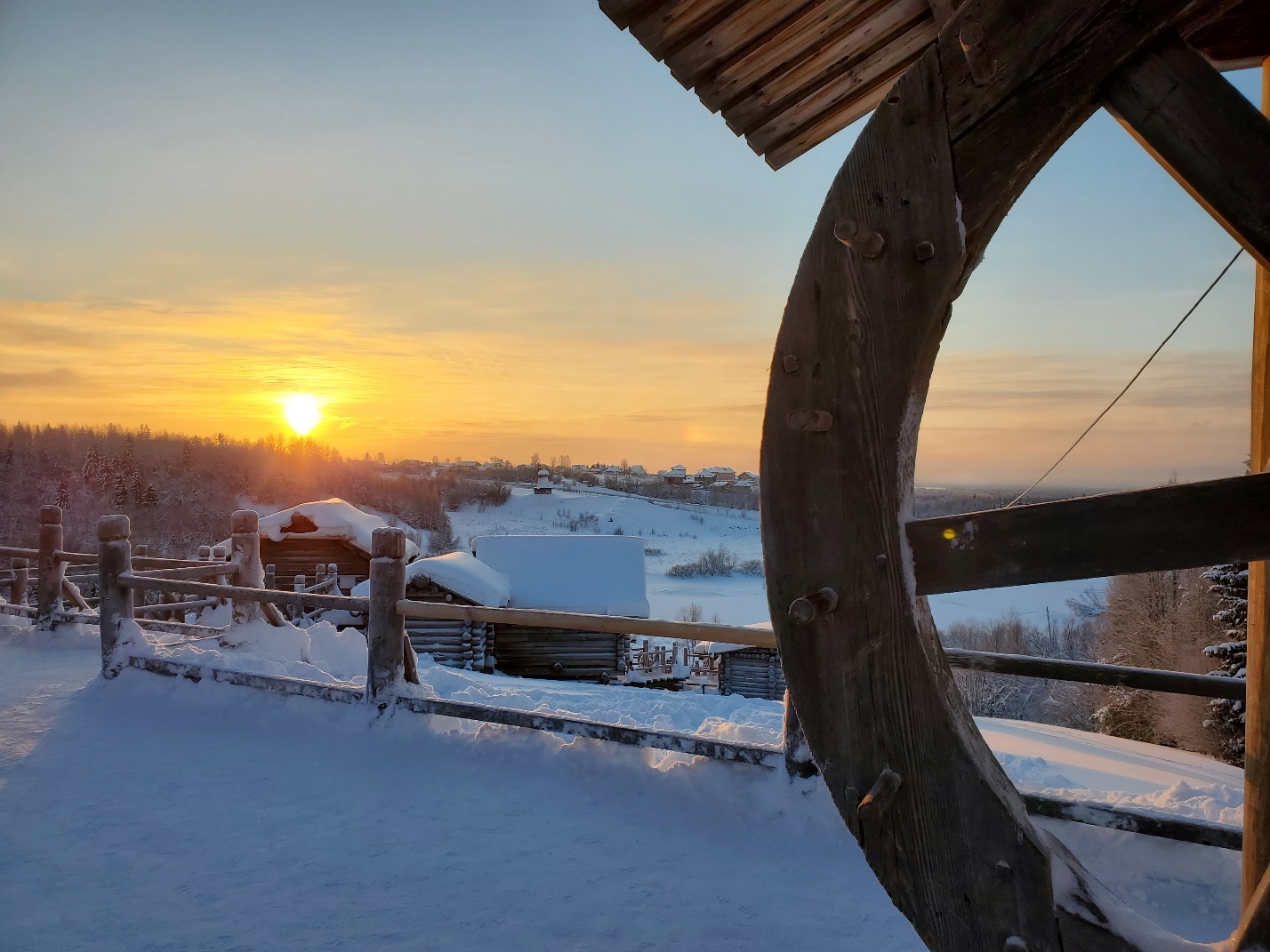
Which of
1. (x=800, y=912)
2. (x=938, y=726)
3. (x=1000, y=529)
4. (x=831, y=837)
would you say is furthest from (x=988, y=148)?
(x=831, y=837)

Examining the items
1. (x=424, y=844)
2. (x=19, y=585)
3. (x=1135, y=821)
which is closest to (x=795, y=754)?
(x=1135, y=821)

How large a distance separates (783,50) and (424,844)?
11.2ft

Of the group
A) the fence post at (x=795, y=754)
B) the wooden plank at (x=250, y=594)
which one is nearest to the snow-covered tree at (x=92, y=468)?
the wooden plank at (x=250, y=594)

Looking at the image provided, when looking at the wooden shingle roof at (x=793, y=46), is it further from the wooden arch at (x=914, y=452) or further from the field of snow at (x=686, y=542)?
the field of snow at (x=686, y=542)

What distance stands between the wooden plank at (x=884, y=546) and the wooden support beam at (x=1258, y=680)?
1006 millimetres

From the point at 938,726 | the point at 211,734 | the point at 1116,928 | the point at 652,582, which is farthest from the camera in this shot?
the point at 652,582

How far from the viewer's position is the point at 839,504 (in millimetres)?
1424

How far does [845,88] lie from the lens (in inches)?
106

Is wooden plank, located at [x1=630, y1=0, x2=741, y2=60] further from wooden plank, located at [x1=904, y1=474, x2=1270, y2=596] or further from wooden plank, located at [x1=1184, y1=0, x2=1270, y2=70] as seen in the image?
wooden plank, located at [x1=904, y1=474, x2=1270, y2=596]

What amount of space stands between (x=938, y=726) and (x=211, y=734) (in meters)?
4.84

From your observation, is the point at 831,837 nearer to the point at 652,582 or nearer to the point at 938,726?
the point at 938,726

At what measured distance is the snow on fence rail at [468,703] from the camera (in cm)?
292

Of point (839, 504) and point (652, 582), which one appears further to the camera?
point (652, 582)

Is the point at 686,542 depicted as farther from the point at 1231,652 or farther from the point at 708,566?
the point at 1231,652
